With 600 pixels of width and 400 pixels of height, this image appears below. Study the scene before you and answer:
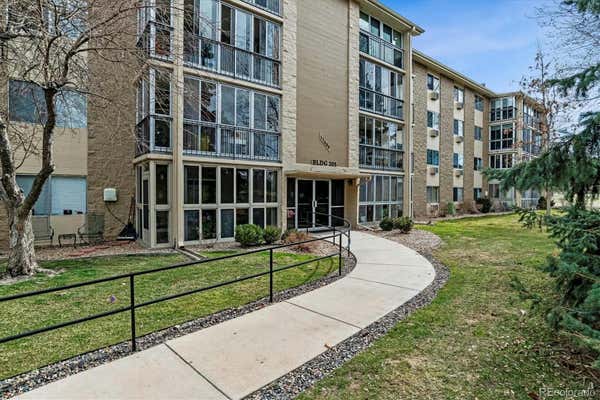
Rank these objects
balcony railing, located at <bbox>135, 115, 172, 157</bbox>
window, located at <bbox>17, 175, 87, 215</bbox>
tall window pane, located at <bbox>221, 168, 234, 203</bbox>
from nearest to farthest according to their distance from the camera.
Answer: balcony railing, located at <bbox>135, 115, 172, 157</bbox> → window, located at <bbox>17, 175, 87, 215</bbox> → tall window pane, located at <bbox>221, 168, 234, 203</bbox>

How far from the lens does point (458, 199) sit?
2631 centimetres

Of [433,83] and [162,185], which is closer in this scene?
[162,185]

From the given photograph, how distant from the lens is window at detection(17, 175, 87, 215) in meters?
10.6

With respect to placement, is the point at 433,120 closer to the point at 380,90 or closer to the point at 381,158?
the point at 380,90

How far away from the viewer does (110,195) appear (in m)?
11.8

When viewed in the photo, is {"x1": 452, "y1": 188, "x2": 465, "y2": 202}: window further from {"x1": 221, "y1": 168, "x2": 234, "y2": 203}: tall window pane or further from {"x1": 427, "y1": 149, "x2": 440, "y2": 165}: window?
{"x1": 221, "y1": 168, "x2": 234, "y2": 203}: tall window pane

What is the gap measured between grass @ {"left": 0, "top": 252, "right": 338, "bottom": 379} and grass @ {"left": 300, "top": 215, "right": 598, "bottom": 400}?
261 cm

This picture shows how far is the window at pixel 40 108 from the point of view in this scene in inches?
391

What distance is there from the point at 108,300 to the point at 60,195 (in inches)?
311

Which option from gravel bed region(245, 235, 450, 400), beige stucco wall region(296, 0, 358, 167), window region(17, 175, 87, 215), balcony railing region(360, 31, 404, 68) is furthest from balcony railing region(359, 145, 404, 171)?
window region(17, 175, 87, 215)

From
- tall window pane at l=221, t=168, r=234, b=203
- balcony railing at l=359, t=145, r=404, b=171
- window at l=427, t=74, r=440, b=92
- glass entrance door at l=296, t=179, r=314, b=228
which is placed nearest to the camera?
tall window pane at l=221, t=168, r=234, b=203

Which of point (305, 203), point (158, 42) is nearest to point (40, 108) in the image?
point (158, 42)

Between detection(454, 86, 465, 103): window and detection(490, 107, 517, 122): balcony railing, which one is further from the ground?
detection(454, 86, 465, 103): window

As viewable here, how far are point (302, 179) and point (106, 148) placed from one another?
7915 millimetres
